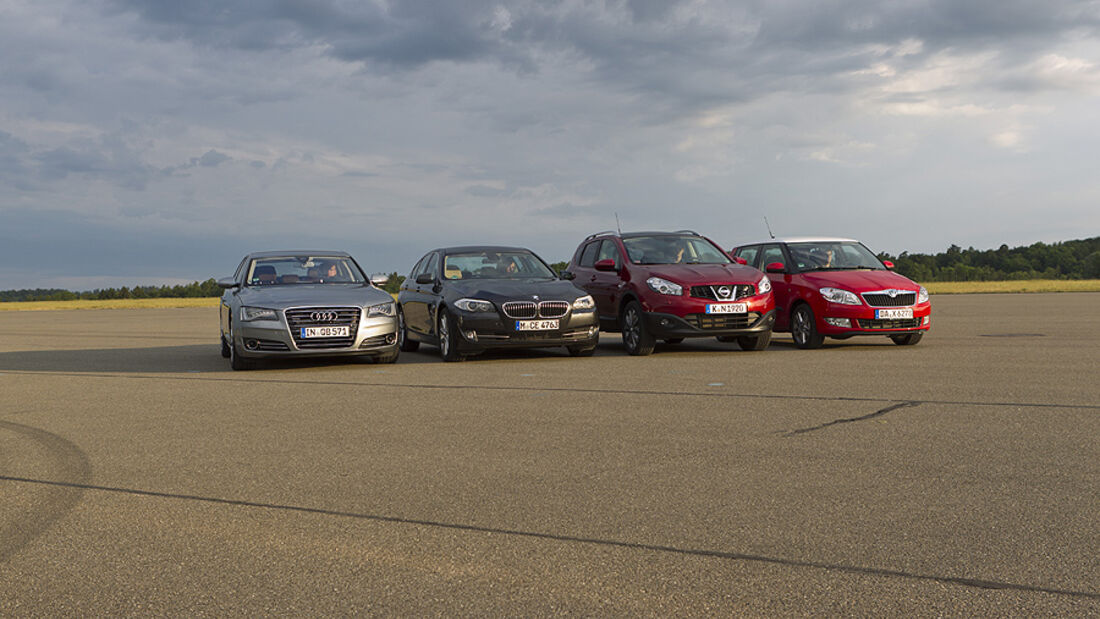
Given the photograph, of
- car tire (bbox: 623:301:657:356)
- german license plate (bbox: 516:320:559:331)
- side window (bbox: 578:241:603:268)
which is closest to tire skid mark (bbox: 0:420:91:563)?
german license plate (bbox: 516:320:559:331)

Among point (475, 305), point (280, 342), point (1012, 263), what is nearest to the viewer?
point (280, 342)

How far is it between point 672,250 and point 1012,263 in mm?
91035

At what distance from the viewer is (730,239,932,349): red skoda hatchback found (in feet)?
48.6

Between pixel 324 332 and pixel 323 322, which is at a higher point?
pixel 323 322

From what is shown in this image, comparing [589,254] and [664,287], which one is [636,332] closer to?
[664,287]

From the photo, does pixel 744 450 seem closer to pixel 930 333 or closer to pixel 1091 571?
pixel 1091 571

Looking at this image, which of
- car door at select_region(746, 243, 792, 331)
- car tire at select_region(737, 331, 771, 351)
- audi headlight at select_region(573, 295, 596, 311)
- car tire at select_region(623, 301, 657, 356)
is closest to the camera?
audi headlight at select_region(573, 295, 596, 311)

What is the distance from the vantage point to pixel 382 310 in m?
13.4

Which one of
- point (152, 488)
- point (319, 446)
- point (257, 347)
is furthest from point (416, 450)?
point (257, 347)

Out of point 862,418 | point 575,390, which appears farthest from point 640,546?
point 575,390

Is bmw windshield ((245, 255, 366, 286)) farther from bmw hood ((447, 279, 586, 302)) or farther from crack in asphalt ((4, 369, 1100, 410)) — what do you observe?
crack in asphalt ((4, 369, 1100, 410))

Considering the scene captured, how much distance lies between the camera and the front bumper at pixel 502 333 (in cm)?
1359

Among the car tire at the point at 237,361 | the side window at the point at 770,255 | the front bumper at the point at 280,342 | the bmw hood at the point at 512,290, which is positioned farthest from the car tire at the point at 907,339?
the car tire at the point at 237,361

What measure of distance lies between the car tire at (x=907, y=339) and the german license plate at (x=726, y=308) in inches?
119
